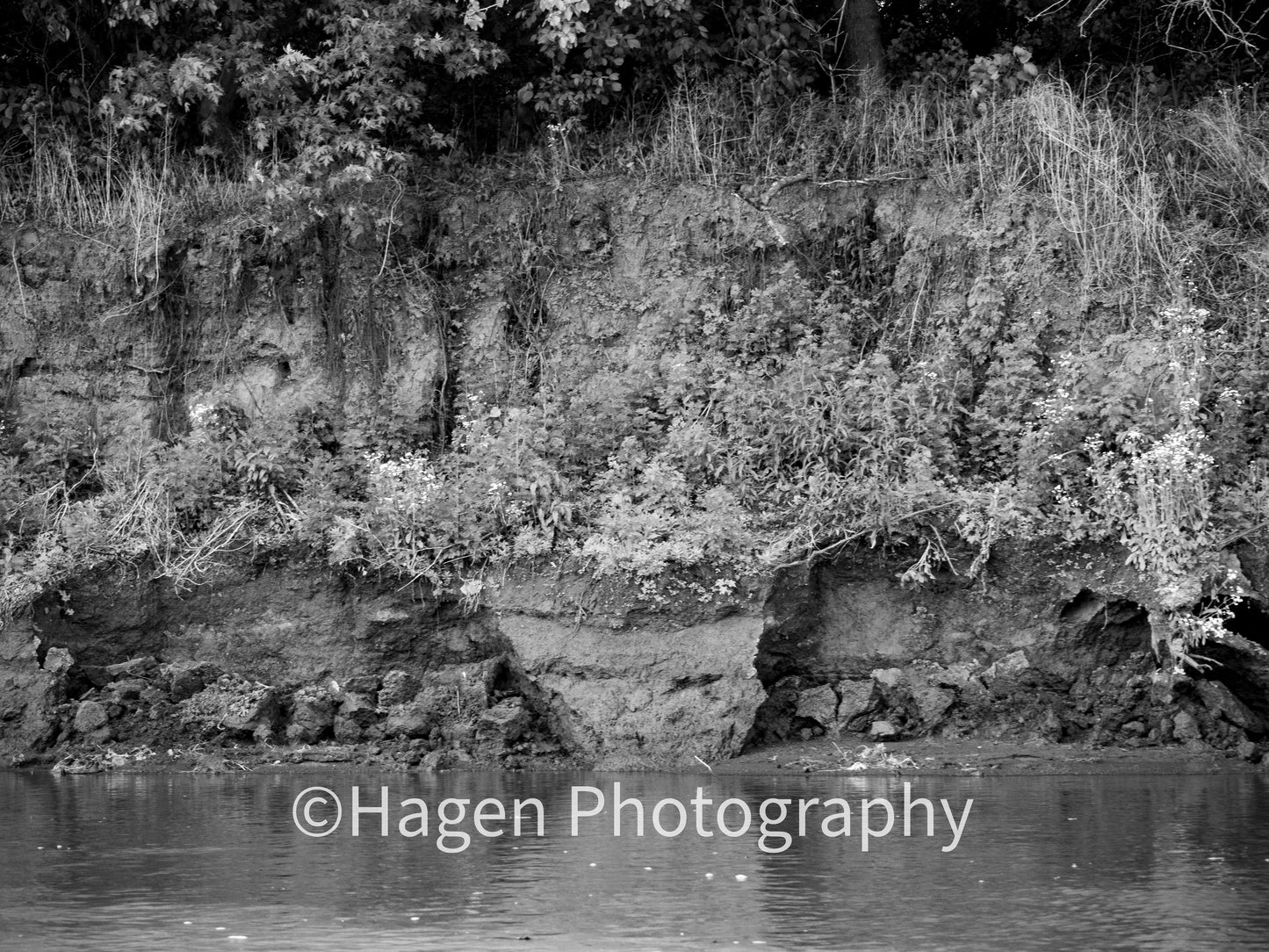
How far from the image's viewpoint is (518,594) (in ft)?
37.7

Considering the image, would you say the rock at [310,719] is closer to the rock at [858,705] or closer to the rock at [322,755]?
the rock at [322,755]

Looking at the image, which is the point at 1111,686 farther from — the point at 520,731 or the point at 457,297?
the point at 457,297

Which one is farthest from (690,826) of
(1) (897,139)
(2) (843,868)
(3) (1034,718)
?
(1) (897,139)

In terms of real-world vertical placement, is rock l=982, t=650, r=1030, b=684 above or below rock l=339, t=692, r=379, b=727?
above

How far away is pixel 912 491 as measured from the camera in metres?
11.3

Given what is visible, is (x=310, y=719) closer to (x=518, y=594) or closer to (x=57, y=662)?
(x=518, y=594)

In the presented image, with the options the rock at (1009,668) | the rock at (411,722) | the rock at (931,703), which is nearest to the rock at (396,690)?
the rock at (411,722)

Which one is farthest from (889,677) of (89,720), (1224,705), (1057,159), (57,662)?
(57,662)

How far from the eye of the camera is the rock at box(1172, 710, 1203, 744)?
10688 mm

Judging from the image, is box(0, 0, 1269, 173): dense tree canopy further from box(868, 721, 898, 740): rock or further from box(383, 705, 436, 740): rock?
box(868, 721, 898, 740): rock

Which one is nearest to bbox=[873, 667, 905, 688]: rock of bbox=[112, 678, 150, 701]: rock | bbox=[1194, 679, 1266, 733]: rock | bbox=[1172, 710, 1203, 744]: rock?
bbox=[1172, 710, 1203, 744]: rock

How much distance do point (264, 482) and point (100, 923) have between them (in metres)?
7.24

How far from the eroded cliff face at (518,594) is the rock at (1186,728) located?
2 centimetres

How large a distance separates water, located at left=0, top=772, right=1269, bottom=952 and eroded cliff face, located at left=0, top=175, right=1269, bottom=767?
157cm
